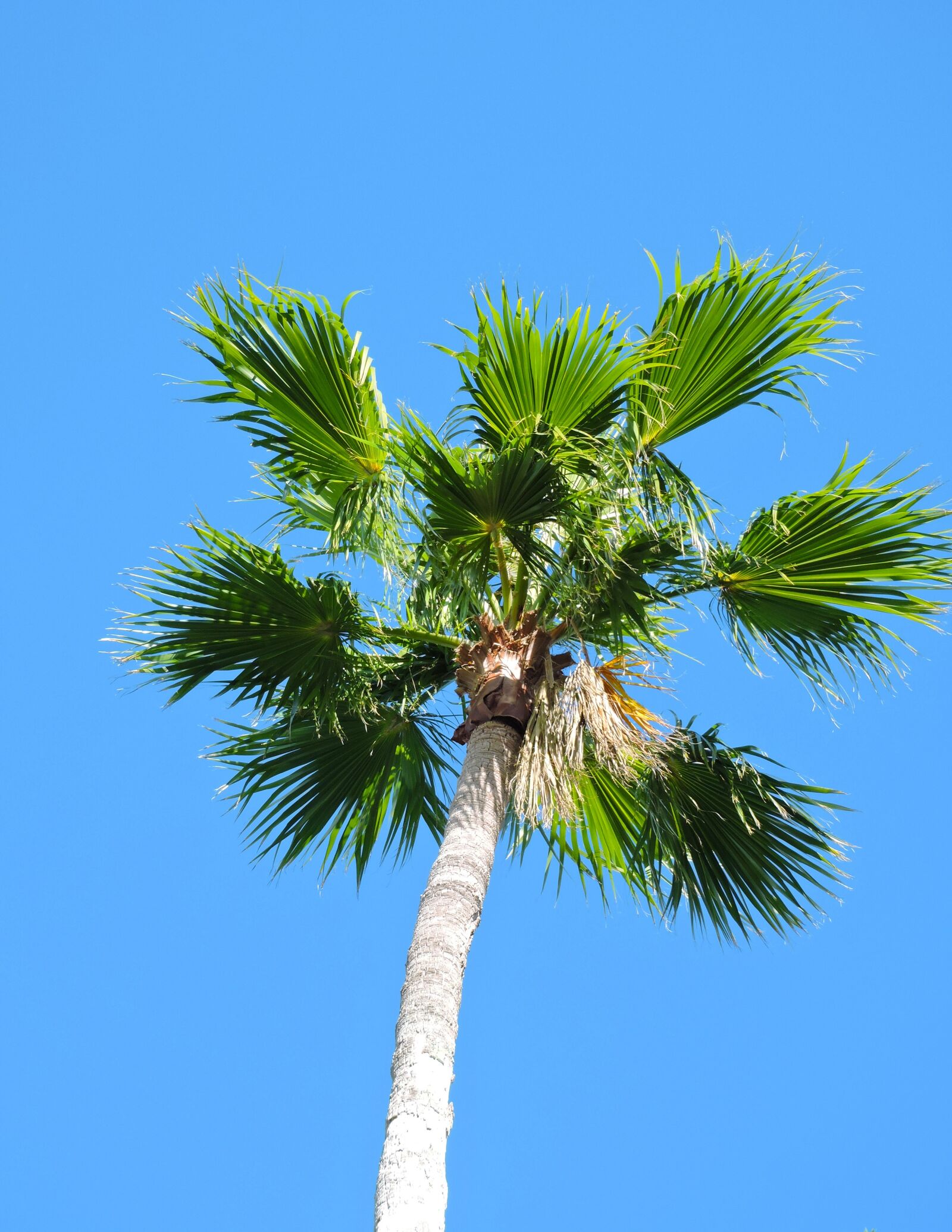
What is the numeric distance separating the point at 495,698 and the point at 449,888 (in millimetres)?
1159

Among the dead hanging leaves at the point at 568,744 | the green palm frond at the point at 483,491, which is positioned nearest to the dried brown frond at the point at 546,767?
the dead hanging leaves at the point at 568,744

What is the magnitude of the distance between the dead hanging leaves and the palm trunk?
0.14 meters

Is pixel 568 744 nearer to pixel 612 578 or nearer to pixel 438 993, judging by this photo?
pixel 612 578

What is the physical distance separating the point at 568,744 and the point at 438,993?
4.90 ft

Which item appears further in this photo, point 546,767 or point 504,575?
point 504,575

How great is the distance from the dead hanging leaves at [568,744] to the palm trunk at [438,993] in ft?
0.45

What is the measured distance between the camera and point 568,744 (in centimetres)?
609

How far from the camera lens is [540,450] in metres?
5.86

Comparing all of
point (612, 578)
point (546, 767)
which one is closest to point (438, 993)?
point (546, 767)

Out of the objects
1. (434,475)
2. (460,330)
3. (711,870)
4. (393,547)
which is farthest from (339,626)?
(711,870)

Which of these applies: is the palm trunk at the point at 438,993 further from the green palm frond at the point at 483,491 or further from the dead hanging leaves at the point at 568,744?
the green palm frond at the point at 483,491

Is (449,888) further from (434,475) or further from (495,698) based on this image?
(434,475)

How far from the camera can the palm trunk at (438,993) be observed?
4250 mm

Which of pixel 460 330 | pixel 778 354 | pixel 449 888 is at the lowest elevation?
pixel 449 888
